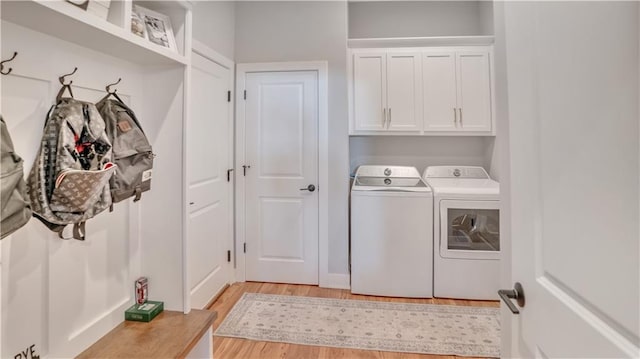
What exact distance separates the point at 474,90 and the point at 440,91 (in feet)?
1.08

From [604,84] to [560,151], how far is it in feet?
0.53

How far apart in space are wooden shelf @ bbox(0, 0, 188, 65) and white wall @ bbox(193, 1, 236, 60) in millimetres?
985

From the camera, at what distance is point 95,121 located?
49.0 inches

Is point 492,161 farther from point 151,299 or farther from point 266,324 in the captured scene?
point 151,299

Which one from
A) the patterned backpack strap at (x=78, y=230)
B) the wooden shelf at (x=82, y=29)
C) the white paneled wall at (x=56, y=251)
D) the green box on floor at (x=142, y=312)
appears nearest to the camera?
the wooden shelf at (x=82, y=29)

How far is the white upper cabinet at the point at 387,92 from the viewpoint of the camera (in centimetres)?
310

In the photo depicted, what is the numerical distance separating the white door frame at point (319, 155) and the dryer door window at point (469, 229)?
3.55 ft

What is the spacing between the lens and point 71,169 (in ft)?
3.63

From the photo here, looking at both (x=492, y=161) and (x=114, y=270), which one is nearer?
(x=114, y=270)

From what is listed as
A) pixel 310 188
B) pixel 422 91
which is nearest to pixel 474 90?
pixel 422 91

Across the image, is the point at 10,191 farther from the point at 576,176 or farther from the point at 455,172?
the point at 455,172

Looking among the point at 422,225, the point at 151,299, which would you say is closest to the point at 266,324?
the point at 151,299

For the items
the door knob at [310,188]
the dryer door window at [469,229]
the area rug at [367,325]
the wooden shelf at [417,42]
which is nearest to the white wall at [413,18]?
the wooden shelf at [417,42]

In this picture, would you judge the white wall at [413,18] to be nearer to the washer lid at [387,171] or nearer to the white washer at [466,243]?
the washer lid at [387,171]
